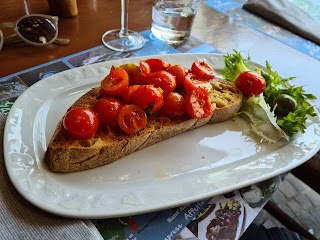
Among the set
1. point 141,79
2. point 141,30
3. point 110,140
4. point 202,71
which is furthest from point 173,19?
point 110,140

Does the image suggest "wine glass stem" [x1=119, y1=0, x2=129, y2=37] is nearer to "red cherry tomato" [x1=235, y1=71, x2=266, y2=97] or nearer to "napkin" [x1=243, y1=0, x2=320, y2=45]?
"red cherry tomato" [x1=235, y1=71, x2=266, y2=97]

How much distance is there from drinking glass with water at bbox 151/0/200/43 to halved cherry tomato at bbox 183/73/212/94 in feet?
1.69

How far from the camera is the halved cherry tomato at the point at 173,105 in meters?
1.11

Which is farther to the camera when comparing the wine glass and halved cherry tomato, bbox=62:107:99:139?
the wine glass

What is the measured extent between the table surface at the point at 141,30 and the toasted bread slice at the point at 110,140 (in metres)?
0.45

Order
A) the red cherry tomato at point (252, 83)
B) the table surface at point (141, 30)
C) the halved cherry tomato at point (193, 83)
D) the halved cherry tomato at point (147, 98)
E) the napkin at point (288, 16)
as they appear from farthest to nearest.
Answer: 1. the napkin at point (288, 16)
2. the table surface at point (141, 30)
3. the red cherry tomato at point (252, 83)
4. the halved cherry tomato at point (193, 83)
5. the halved cherry tomato at point (147, 98)

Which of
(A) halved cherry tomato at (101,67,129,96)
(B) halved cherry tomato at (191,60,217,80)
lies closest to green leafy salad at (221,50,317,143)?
(B) halved cherry tomato at (191,60,217,80)

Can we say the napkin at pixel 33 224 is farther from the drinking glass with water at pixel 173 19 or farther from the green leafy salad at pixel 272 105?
the drinking glass with water at pixel 173 19

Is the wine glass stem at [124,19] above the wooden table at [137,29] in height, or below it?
above

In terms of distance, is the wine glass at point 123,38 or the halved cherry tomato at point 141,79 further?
the wine glass at point 123,38

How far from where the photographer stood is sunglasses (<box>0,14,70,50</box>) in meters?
1.47

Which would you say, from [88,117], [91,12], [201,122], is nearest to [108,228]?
[88,117]

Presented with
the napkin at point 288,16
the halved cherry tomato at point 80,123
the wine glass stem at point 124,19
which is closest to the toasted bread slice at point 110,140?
the halved cherry tomato at point 80,123

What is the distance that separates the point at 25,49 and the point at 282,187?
Result: 1785 mm
